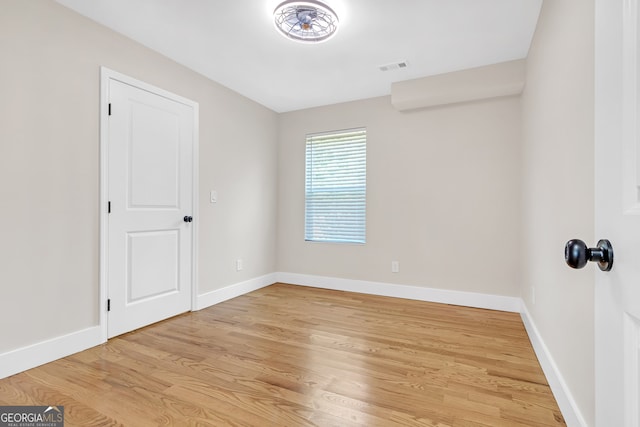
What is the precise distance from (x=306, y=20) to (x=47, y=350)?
2893mm

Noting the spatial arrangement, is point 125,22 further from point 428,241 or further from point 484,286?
point 484,286

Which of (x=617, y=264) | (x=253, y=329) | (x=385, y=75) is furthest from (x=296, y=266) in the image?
(x=617, y=264)

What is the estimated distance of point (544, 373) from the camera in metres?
1.91

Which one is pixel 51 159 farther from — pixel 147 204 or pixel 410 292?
pixel 410 292

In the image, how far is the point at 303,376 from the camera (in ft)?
6.26

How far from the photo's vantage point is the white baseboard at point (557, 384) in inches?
53.9

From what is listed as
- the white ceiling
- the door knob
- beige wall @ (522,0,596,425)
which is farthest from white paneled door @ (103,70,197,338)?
beige wall @ (522,0,596,425)

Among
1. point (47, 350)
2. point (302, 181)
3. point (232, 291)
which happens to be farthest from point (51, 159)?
point (302, 181)

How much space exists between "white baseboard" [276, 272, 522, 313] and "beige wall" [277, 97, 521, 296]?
0.22ft

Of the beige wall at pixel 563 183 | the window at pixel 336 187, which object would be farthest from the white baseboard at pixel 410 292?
the beige wall at pixel 563 183

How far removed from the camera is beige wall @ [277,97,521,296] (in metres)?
3.22

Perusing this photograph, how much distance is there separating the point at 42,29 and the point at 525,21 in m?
3.42

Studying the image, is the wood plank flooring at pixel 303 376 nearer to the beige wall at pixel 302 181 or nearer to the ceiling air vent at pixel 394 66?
the beige wall at pixel 302 181

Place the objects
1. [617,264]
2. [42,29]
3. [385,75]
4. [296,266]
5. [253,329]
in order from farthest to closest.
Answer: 1. [296,266]
2. [385,75]
3. [253,329]
4. [42,29]
5. [617,264]
